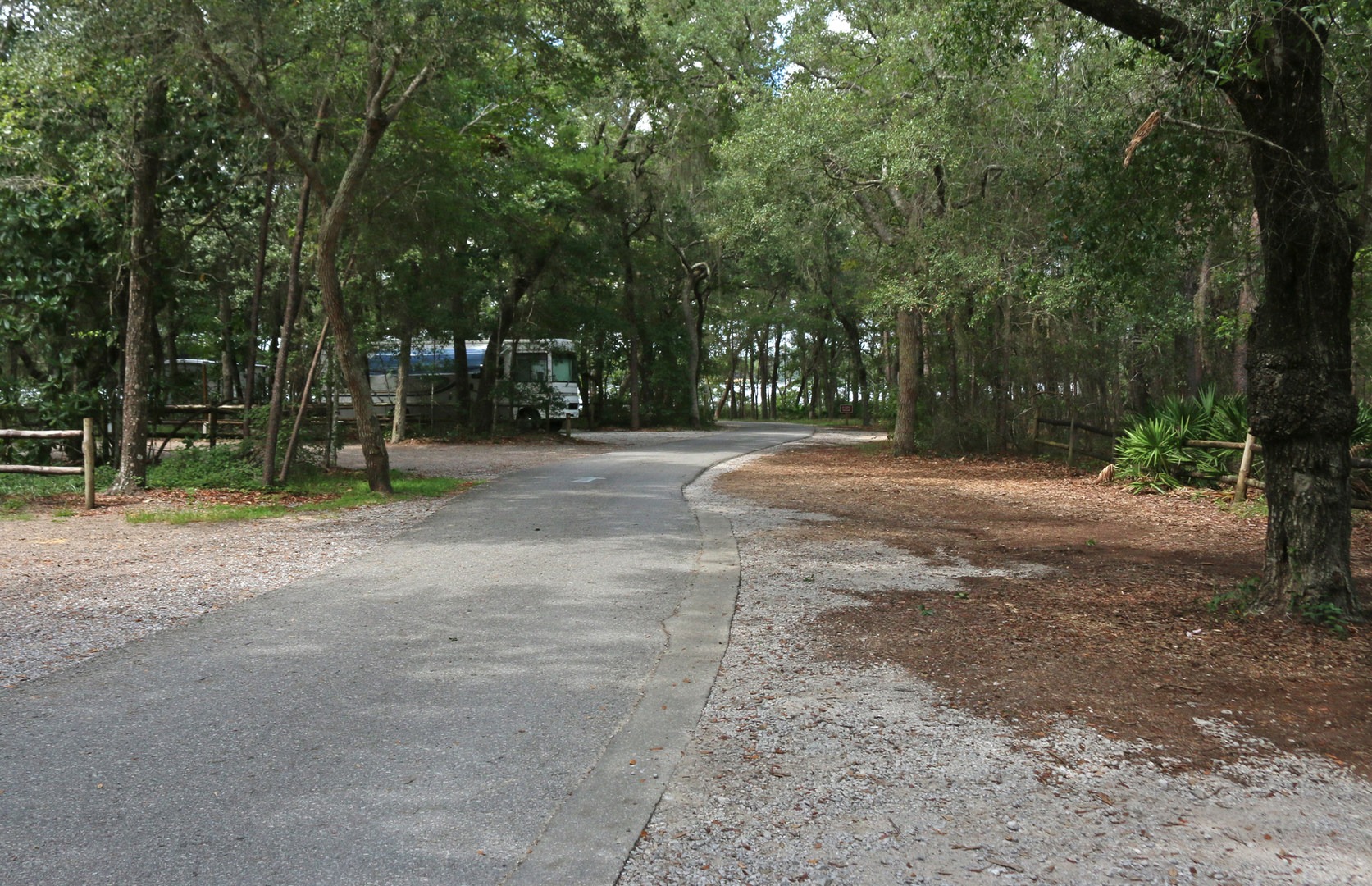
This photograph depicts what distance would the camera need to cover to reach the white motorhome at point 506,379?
31.6 metres

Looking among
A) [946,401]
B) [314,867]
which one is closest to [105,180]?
[314,867]

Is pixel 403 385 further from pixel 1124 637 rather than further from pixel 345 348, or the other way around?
pixel 1124 637

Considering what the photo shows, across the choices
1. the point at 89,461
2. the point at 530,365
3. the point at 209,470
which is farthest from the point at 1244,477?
the point at 530,365

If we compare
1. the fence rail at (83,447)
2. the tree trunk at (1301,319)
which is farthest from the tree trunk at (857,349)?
the tree trunk at (1301,319)

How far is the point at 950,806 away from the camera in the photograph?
373 centimetres

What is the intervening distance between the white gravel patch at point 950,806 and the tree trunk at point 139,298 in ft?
39.5

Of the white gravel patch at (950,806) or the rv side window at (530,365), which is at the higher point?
the rv side window at (530,365)

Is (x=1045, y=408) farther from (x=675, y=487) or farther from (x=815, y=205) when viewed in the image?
(x=675, y=487)

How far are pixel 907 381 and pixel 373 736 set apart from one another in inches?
795

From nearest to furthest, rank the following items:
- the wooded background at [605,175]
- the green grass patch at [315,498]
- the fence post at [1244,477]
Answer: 1. the wooded background at [605,175]
2. the green grass patch at [315,498]
3. the fence post at [1244,477]

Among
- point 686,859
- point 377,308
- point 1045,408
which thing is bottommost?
point 686,859

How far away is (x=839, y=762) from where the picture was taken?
4.18 metres

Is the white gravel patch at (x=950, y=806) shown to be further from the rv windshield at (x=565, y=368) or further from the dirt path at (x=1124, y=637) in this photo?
the rv windshield at (x=565, y=368)

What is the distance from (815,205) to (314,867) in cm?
1862
